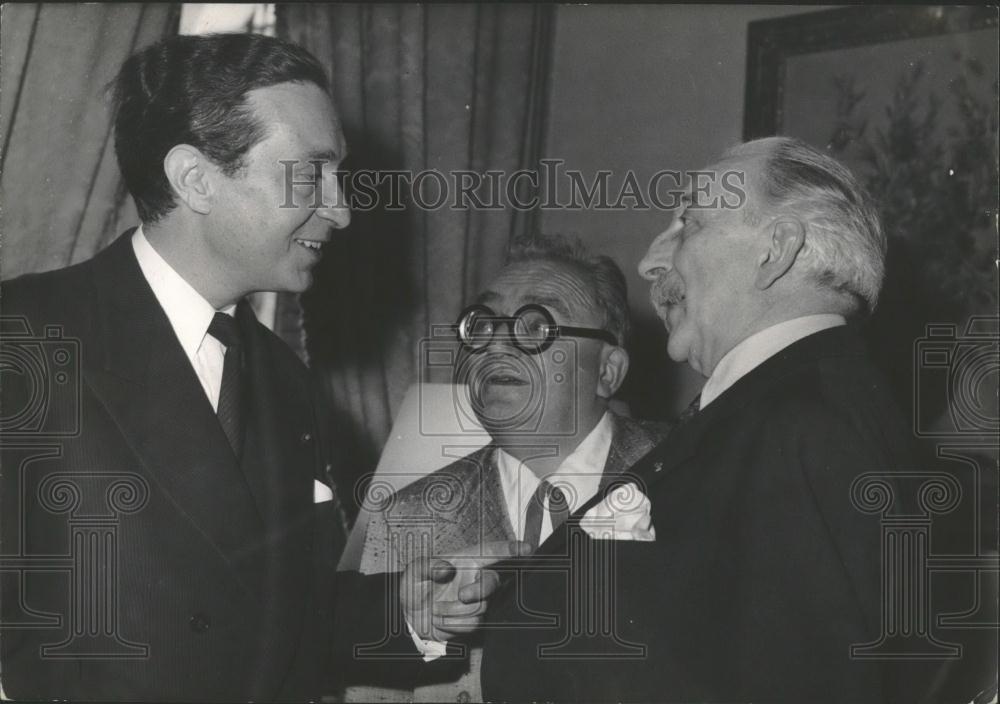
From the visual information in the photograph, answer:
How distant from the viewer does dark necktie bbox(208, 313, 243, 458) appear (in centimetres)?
149

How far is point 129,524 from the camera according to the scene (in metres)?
1.42

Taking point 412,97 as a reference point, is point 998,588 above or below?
below

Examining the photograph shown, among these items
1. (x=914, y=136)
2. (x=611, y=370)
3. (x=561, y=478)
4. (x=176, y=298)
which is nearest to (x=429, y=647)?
(x=561, y=478)

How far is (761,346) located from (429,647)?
2.46 ft

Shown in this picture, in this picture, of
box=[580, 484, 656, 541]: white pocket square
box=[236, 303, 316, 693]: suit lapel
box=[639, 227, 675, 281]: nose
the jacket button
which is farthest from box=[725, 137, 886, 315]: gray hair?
the jacket button

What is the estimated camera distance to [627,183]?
202 centimetres

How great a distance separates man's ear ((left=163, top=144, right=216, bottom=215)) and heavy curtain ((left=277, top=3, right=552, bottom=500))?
65cm

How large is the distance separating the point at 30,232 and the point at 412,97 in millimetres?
835

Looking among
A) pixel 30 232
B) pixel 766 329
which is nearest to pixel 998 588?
pixel 766 329

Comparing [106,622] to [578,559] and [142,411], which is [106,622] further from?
[578,559]

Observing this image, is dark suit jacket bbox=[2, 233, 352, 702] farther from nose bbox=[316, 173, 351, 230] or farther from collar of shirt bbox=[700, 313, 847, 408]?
collar of shirt bbox=[700, 313, 847, 408]

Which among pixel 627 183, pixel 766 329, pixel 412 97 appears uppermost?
pixel 412 97

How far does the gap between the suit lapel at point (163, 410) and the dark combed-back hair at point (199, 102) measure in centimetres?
13

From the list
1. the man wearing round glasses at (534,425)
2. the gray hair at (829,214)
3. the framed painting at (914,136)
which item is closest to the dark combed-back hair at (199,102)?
the man wearing round glasses at (534,425)
